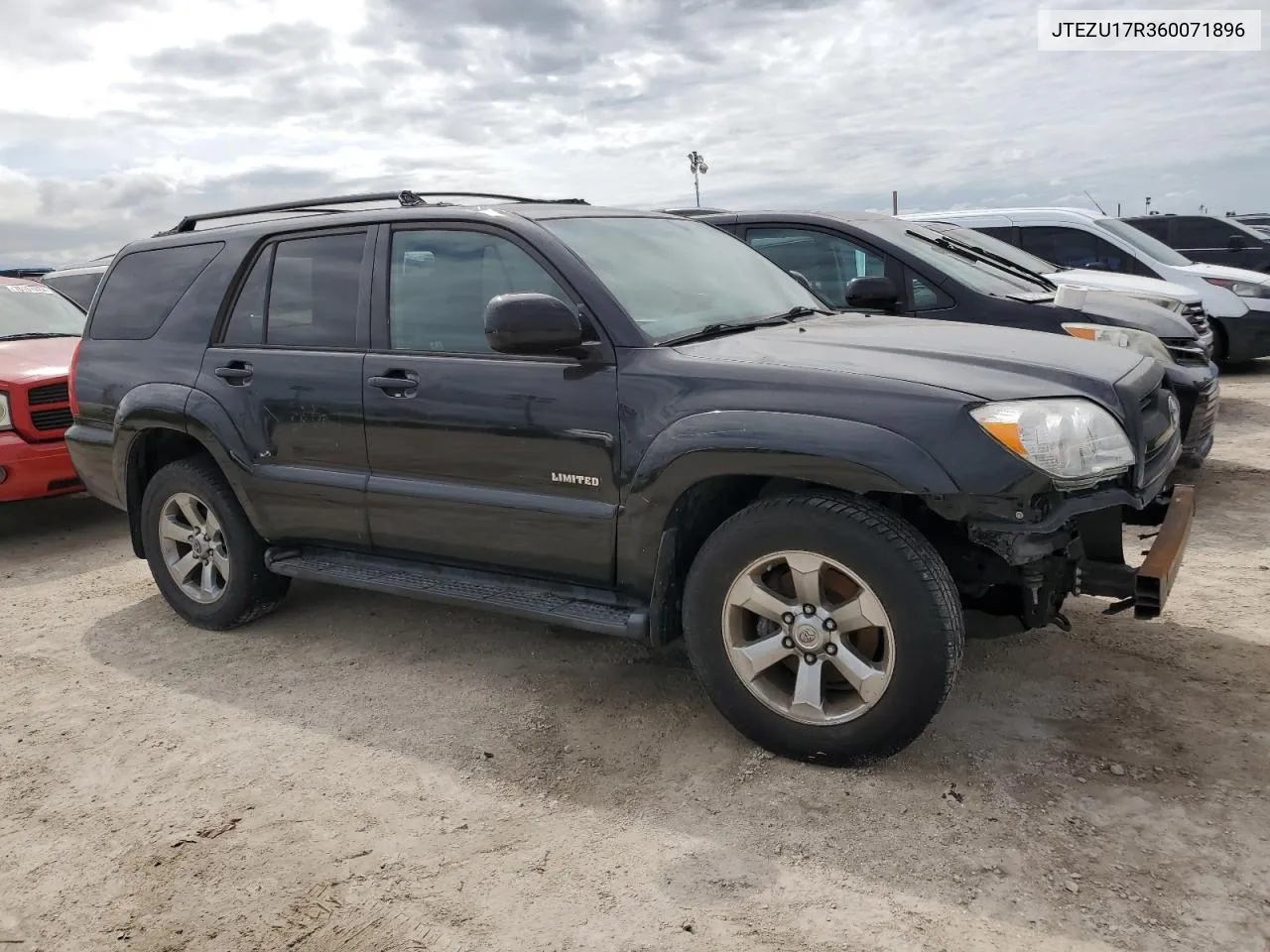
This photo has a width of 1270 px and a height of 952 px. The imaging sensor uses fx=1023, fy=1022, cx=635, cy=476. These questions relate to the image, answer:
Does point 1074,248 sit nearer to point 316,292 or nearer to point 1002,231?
point 1002,231

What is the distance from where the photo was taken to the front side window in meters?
9.55

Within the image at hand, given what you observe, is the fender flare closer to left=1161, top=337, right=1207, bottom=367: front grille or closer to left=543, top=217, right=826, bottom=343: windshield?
left=543, top=217, right=826, bottom=343: windshield

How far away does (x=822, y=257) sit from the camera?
20.7 ft

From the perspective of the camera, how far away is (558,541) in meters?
3.51

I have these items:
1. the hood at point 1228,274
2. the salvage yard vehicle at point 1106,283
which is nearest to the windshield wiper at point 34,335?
the salvage yard vehicle at point 1106,283

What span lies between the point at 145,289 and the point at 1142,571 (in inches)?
169

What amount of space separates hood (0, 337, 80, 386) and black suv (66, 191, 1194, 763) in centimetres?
210

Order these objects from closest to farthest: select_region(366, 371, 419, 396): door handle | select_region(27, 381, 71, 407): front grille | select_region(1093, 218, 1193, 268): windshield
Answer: select_region(366, 371, 419, 396): door handle < select_region(27, 381, 71, 407): front grille < select_region(1093, 218, 1193, 268): windshield

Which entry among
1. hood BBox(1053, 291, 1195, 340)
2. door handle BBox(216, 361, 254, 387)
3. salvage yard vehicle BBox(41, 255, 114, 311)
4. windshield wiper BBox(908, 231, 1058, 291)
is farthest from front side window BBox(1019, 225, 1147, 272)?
salvage yard vehicle BBox(41, 255, 114, 311)

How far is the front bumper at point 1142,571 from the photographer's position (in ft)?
9.89

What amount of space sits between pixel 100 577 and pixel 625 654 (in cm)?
333

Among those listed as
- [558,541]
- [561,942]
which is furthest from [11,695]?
[561,942]

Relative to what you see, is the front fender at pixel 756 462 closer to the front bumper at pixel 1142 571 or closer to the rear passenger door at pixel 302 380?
the front bumper at pixel 1142 571

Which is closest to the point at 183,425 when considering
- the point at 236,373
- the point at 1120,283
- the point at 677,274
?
the point at 236,373
